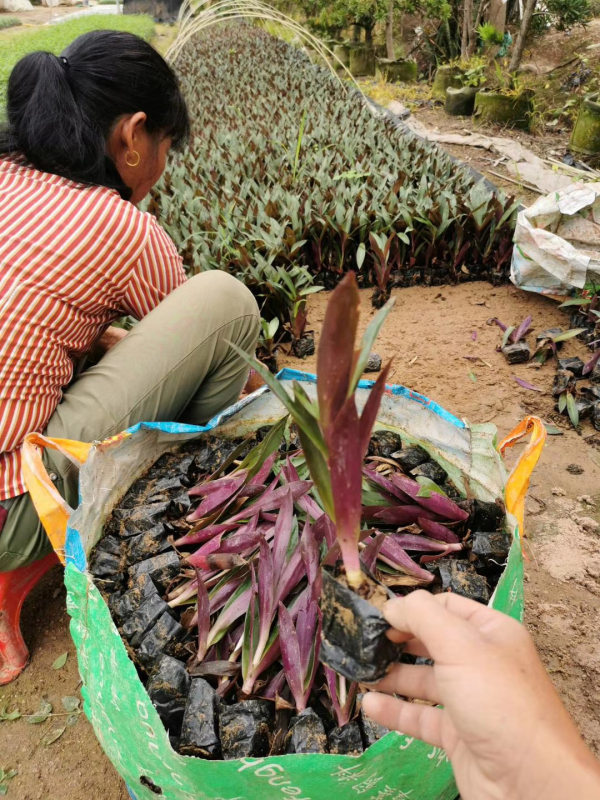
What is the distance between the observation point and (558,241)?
10.2 feet

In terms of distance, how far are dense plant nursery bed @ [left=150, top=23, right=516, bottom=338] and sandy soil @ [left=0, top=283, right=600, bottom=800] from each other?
1.15 feet

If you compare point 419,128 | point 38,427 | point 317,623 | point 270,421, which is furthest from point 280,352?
point 419,128

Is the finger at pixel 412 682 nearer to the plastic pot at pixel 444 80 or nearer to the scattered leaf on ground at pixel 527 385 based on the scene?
the scattered leaf on ground at pixel 527 385

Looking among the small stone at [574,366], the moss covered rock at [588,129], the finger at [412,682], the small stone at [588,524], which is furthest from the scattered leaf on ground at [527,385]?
the moss covered rock at [588,129]

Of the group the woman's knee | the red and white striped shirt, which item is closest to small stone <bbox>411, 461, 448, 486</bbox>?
the woman's knee

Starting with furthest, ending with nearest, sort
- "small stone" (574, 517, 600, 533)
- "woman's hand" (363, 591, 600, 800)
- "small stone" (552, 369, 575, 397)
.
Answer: "small stone" (552, 369, 575, 397) < "small stone" (574, 517, 600, 533) < "woman's hand" (363, 591, 600, 800)

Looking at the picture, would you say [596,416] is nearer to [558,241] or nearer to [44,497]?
[558,241]

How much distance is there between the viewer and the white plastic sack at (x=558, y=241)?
3100mm

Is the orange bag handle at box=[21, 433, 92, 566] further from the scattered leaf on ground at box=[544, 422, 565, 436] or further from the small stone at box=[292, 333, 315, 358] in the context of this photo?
the scattered leaf on ground at box=[544, 422, 565, 436]

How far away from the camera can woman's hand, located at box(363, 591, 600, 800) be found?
684 millimetres

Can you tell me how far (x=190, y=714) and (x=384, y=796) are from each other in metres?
0.41

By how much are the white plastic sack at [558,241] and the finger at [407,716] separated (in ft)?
8.96

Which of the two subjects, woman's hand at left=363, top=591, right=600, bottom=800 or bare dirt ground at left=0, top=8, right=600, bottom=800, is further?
bare dirt ground at left=0, top=8, right=600, bottom=800

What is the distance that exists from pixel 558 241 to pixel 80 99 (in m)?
2.44
